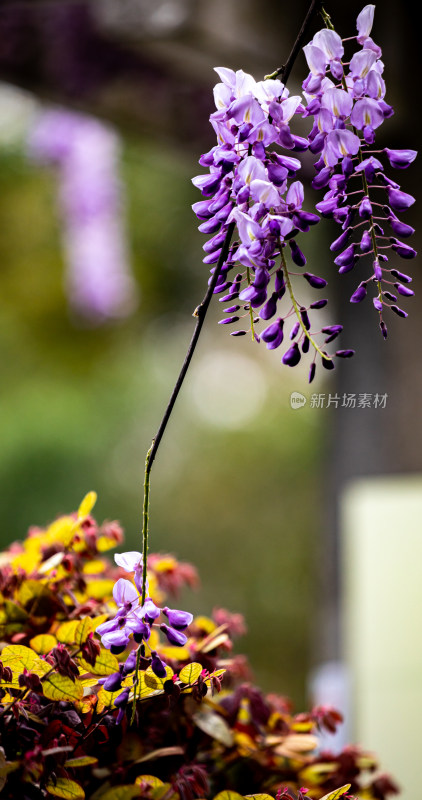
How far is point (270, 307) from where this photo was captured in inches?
15.1

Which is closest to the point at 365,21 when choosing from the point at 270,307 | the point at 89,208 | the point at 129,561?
the point at 270,307

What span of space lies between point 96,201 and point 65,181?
0.14 meters

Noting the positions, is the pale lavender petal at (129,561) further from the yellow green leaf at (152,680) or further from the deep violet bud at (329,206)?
the deep violet bud at (329,206)

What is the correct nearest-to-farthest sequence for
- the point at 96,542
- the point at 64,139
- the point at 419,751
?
the point at 96,542, the point at 419,751, the point at 64,139

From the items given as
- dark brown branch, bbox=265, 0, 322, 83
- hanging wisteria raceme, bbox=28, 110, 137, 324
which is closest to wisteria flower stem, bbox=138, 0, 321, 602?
dark brown branch, bbox=265, 0, 322, 83

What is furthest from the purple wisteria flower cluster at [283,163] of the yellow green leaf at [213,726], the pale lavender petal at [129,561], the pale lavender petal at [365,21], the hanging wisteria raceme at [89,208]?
the hanging wisteria raceme at [89,208]

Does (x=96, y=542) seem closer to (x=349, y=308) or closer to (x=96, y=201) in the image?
(x=349, y=308)

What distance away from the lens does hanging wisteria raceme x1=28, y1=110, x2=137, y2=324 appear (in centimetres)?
281

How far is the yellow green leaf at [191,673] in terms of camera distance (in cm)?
40

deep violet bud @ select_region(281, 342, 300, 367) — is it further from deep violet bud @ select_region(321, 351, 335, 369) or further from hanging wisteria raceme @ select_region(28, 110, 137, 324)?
hanging wisteria raceme @ select_region(28, 110, 137, 324)

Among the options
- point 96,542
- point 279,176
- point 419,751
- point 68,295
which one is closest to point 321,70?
point 279,176

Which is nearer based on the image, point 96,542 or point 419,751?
point 96,542

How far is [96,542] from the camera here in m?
0.55

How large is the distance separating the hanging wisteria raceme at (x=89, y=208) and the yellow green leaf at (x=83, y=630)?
8.12 feet
